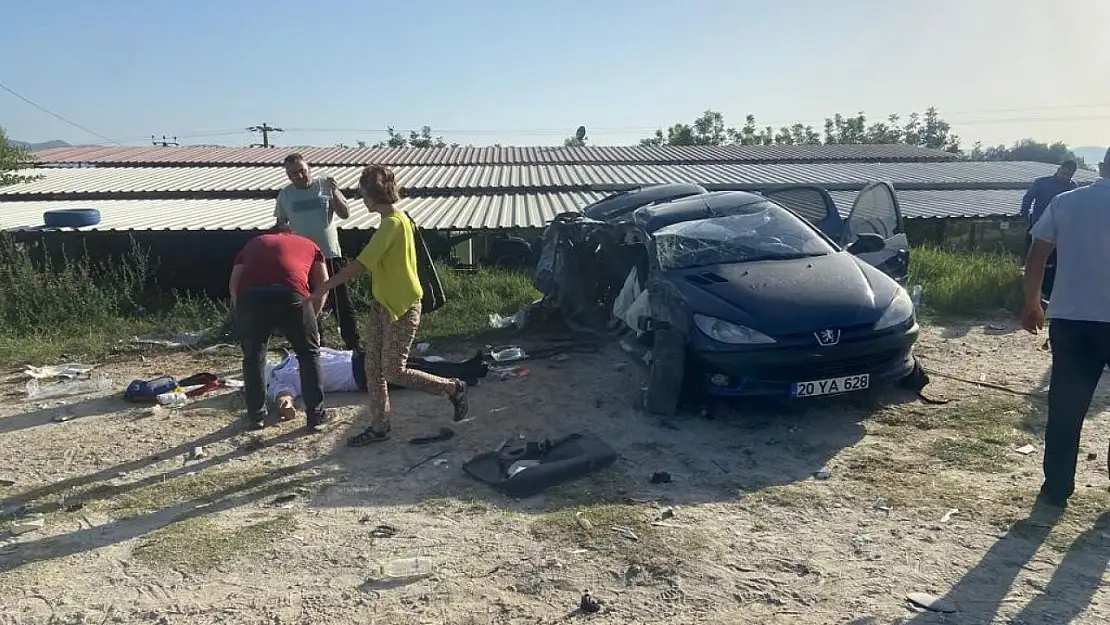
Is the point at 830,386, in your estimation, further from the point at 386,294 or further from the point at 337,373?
the point at 337,373

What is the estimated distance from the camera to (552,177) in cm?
1731

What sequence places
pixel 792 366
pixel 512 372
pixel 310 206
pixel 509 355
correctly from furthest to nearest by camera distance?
pixel 509 355 < pixel 512 372 < pixel 310 206 < pixel 792 366

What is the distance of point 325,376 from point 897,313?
438 centimetres

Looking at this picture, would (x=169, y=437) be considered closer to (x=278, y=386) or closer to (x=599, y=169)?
(x=278, y=386)

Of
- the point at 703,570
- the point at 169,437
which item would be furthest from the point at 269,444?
the point at 703,570

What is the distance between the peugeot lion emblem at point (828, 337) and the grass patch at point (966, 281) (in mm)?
4678

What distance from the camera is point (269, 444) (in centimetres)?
533

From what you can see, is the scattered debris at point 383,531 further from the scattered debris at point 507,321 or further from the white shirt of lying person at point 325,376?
the scattered debris at point 507,321

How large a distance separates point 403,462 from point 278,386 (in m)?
1.83

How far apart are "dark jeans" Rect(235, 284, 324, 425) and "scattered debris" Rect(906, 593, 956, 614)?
3.94 metres

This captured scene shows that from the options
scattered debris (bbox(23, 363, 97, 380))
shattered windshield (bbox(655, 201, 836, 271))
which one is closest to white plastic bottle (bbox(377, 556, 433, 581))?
shattered windshield (bbox(655, 201, 836, 271))

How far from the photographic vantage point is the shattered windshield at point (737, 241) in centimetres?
601

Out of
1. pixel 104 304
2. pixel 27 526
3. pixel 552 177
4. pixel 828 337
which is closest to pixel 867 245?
pixel 828 337

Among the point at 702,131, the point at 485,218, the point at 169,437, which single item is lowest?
the point at 169,437
